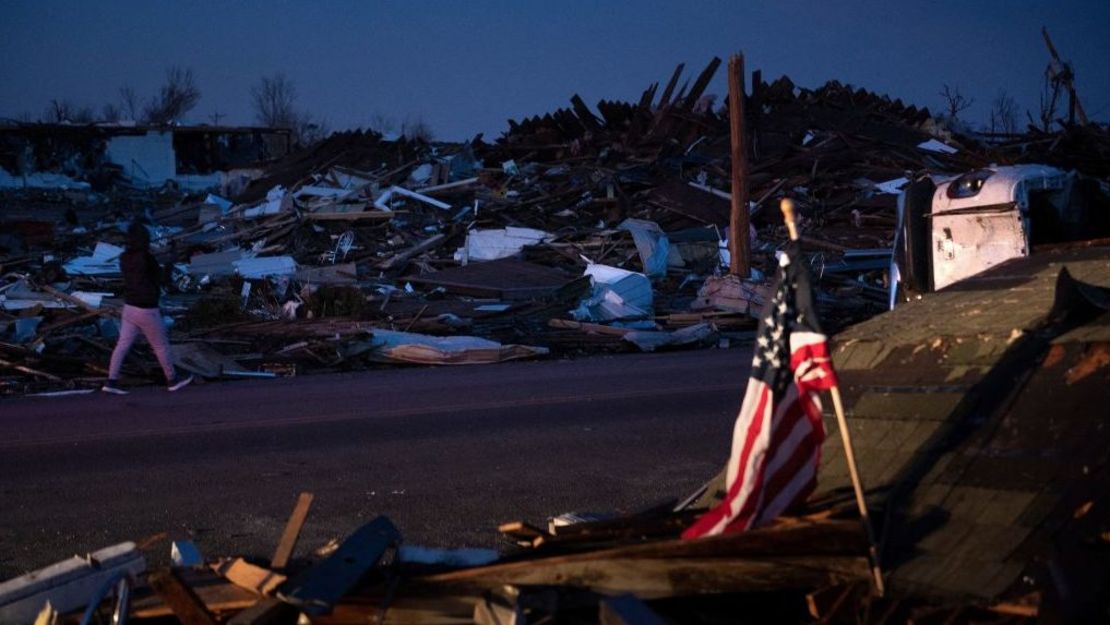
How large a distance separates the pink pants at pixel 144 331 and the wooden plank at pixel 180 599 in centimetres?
958

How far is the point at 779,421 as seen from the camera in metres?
3.89

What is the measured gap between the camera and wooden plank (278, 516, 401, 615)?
3.60 m

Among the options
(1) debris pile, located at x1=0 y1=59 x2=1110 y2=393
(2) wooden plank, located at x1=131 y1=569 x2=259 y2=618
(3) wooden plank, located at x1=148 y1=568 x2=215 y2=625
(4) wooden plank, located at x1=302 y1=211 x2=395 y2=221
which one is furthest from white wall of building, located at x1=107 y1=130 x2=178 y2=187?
(3) wooden plank, located at x1=148 y1=568 x2=215 y2=625

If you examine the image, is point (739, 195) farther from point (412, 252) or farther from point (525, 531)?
point (525, 531)

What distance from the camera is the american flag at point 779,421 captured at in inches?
151

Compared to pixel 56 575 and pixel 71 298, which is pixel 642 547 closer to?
pixel 56 575

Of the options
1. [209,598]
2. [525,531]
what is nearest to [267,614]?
[209,598]

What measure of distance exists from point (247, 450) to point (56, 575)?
482 centimetres

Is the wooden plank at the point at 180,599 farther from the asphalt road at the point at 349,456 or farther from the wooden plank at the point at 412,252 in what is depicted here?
the wooden plank at the point at 412,252

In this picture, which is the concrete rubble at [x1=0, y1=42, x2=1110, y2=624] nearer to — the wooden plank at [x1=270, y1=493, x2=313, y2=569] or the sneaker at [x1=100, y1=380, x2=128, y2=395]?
the wooden plank at [x1=270, y1=493, x2=313, y2=569]

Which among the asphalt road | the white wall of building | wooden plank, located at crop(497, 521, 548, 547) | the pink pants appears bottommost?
the asphalt road

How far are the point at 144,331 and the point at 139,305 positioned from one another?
32 cm

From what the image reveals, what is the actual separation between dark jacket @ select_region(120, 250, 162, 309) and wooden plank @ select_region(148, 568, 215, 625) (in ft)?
31.4

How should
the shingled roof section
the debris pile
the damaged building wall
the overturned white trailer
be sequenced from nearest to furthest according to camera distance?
the shingled roof section, the overturned white trailer, the debris pile, the damaged building wall
